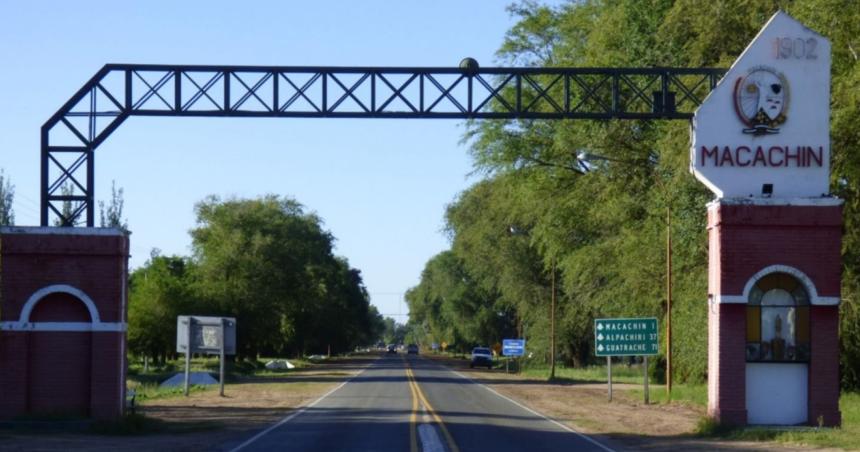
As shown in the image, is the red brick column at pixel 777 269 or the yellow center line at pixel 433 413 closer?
the yellow center line at pixel 433 413

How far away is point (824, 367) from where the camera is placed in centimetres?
2773

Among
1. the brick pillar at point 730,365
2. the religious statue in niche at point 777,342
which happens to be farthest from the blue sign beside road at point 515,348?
the brick pillar at point 730,365

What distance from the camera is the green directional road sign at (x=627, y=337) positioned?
45406 mm

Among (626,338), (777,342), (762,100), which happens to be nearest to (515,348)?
(626,338)

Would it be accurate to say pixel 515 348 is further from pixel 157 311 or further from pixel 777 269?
pixel 777 269

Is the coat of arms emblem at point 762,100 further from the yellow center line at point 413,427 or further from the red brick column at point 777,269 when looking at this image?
the yellow center line at point 413,427

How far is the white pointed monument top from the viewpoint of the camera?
28.5 m

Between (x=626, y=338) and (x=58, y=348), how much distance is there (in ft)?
77.4

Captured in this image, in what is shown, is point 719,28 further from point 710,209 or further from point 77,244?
point 77,244

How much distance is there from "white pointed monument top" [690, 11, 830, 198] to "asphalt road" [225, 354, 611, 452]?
7.15 meters

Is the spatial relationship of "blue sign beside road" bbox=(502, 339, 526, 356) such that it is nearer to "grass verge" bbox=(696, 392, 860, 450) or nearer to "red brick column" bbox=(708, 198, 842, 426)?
"grass verge" bbox=(696, 392, 860, 450)

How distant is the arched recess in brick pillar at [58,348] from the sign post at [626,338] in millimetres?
22060

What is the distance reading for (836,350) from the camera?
1096 inches

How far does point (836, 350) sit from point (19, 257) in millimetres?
18865
